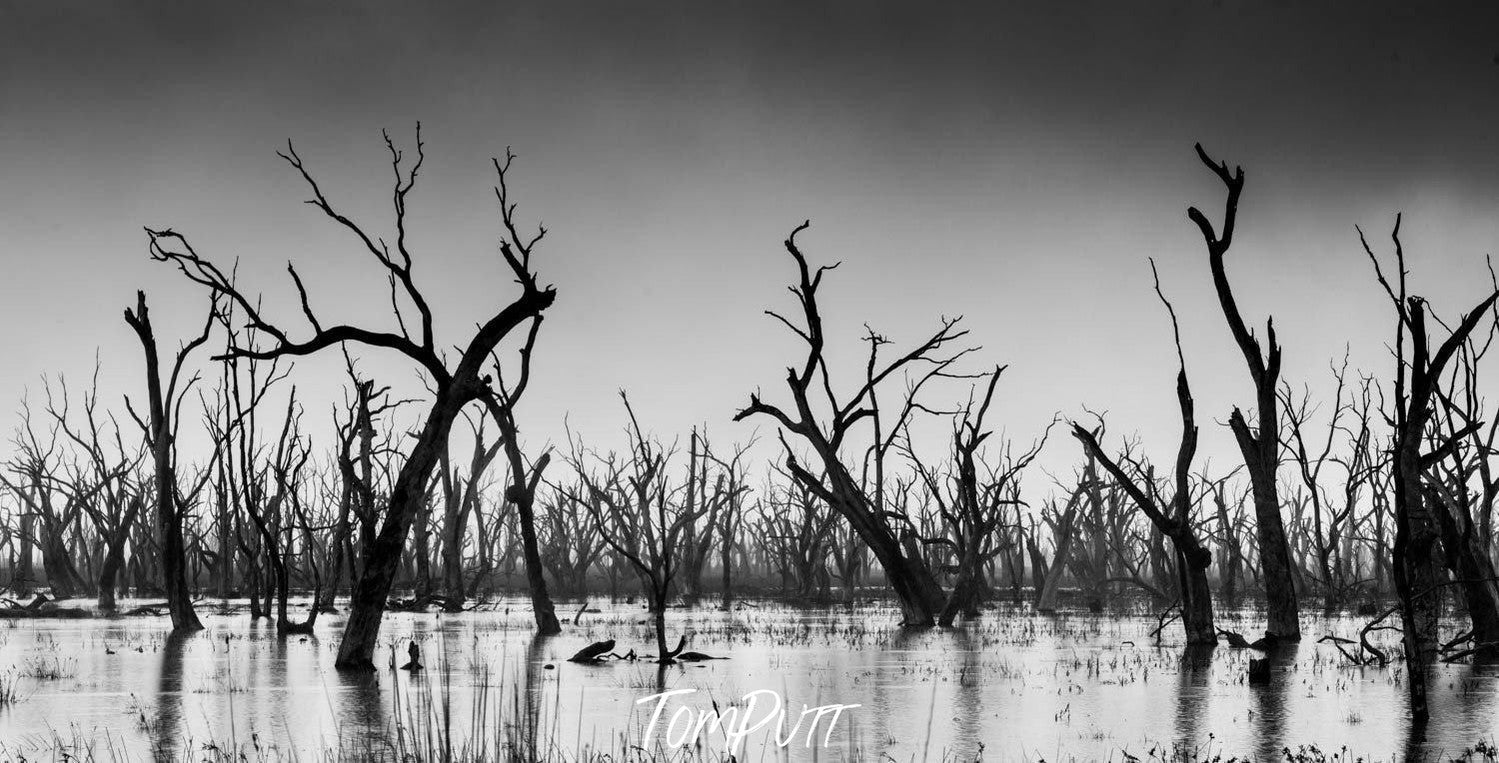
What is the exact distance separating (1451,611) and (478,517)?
3685cm

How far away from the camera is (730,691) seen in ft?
43.7

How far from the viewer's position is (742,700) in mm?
12508

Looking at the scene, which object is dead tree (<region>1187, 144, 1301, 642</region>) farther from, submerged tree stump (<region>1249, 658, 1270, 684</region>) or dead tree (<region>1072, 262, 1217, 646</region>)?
submerged tree stump (<region>1249, 658, 1270, 684</region>)

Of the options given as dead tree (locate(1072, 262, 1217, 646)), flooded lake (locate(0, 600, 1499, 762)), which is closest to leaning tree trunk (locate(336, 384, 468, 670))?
flooded lake (locate(0, 600, 1499, 762))

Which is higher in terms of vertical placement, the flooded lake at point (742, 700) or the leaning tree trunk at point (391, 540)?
the leaning tree trunk at point (391, 540)

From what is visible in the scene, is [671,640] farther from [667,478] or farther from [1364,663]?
[667,478]

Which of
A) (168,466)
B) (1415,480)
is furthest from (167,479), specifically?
(1415,480)

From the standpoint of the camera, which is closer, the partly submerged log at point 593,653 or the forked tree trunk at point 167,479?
the partly submerged log at point 593,653

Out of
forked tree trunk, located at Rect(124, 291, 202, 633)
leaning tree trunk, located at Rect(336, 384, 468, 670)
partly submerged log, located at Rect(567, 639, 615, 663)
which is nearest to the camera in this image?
leaning tree trunk, located at Rect(336, 384, 468, 670)

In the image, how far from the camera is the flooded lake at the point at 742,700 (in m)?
9.30

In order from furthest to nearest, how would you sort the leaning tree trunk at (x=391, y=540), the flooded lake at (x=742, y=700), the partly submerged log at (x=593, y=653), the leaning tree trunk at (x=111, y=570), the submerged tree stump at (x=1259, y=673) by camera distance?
the leaning tree trunk at (x=111, y=570)
the partly submerged log at (x=593, y=653)
the leaning tree trunk at (x=391, y=540)
the submerged tree stump at (x=1259, y=673)
the flooded lake at (x=742, y=700)

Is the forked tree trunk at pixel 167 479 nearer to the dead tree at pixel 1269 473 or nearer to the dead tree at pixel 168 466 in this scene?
the dead tree at pixel 168 466

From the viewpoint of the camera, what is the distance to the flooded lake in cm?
930

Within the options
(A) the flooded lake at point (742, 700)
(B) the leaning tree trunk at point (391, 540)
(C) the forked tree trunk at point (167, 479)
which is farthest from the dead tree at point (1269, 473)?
(C) the forked tree trunk at point (167, 479)
